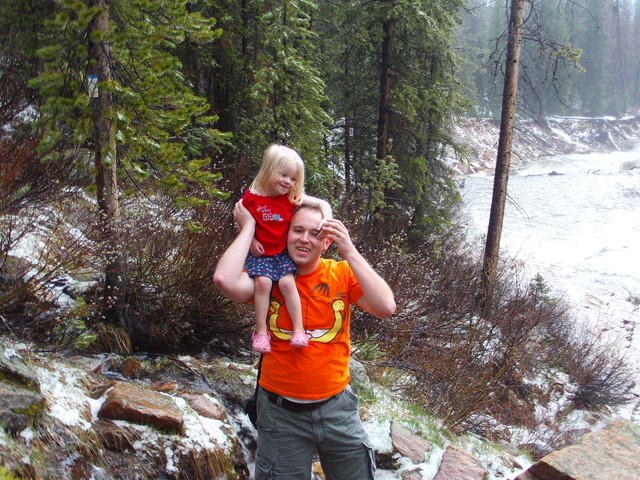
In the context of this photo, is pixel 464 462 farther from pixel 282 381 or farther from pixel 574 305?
pixel 574 305

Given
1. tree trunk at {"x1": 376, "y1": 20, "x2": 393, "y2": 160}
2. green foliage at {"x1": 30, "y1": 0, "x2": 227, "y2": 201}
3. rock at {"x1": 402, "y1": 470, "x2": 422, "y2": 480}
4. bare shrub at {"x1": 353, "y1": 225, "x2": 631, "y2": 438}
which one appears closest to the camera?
rock at {"x1": 402, "y1": 470, "x2": 422, "y2": 480}

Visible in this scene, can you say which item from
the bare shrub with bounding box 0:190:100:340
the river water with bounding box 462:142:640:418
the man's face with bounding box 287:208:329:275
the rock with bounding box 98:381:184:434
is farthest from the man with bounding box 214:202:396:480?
the river water with bounding box 462:142:640:418

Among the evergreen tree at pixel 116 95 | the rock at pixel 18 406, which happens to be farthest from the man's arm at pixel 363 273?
the evergreen tree at pixel 116 95

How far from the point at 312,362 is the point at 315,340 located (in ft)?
0.34

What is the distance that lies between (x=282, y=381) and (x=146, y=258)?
10.9 feet

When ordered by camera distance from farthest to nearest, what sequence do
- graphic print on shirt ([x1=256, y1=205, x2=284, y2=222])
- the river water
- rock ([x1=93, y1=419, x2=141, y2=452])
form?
the river water → rock ([x1=93, y1=419, x2=141, y2=452]) → graphic print on shirt ([x1=256, y1=205, x2=284, y2=222])

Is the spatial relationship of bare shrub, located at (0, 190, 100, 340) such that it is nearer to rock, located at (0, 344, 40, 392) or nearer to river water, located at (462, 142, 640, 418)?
rock, located at (0, 344, 40, 392)

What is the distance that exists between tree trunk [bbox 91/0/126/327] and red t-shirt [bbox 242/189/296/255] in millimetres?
2124

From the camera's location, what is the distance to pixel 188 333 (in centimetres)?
517

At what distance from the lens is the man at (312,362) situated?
2.26 m

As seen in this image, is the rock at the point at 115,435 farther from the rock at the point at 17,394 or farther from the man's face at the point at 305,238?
the man's face at the point at 305,238

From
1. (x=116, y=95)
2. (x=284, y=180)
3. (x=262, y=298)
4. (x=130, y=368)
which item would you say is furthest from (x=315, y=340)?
(x=116, y=95)

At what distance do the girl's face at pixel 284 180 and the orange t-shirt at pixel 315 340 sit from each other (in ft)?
1.43

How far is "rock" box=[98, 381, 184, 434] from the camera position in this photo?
3.04 metres
